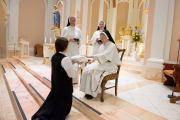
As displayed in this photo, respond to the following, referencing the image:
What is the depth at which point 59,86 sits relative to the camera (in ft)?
6.87

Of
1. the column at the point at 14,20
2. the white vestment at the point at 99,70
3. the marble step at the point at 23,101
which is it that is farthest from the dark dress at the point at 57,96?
the column at the point at 14,20

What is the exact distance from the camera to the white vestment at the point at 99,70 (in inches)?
109

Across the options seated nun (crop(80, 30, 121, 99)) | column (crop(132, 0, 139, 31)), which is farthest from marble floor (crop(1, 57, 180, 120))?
column (crop(132, 0, 139, 31))

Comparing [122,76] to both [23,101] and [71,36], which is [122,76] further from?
[23,101]

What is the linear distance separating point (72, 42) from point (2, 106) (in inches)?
92.6

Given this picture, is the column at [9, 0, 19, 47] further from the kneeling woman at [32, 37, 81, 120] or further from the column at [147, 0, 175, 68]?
the kneeling woman at [32, 37, 81, 120]

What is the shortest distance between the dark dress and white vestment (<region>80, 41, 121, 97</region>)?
0.65 m

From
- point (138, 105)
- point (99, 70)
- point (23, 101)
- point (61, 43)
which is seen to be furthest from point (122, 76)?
point (61, 43)

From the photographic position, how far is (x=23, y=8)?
35.4 feet

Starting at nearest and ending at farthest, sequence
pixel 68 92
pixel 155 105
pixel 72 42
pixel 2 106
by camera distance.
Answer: pixel 68 92 → pixel 155 105 → pixel 2 106 → pixel 72 42

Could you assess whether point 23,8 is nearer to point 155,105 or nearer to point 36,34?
point 36,34

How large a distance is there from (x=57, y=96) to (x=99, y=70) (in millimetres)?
1072

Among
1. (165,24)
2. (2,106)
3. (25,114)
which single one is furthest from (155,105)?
(2,106)

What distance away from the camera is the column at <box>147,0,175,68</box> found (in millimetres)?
4668
